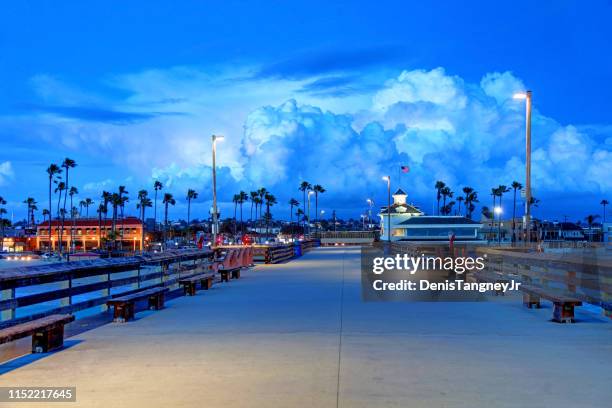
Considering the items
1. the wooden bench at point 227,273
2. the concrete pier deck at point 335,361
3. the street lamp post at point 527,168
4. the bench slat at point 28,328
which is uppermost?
the street lamp post at point 527,168

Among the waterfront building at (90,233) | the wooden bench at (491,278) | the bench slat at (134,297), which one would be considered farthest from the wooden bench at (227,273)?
the waterfront building at (90,233)

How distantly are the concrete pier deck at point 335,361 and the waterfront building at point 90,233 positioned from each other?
160717 mm

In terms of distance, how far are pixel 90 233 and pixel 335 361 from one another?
6992 inches

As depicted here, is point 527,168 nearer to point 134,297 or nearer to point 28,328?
point 134,297

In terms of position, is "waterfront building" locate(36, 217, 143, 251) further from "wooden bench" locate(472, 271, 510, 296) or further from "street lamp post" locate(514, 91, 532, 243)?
"wooden bench" locate(472, 271, 510, 296)

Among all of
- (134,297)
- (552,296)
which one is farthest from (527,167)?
(134,297)

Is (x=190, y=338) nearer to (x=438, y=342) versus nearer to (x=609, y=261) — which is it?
(x=438, y=342)

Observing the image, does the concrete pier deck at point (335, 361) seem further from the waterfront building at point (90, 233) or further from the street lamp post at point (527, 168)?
the waterfront building at point (90, 233)

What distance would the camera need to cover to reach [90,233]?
7018 inches

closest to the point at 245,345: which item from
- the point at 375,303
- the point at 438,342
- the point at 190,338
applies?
the point at 190,338

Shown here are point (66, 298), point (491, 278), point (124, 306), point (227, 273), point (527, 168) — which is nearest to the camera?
point (66, 298)

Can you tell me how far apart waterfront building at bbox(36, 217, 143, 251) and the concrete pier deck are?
16072 centimetres

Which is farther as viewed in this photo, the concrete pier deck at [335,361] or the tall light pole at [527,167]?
the tall light pole at [527,167]

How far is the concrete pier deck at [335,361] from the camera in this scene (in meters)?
7.29
